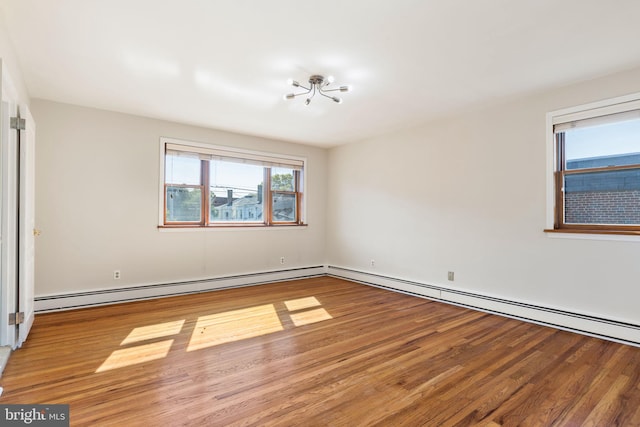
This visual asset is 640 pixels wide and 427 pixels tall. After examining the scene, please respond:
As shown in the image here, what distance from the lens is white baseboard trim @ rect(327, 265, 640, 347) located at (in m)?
3.03

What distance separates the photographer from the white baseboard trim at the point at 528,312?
→ 9.95 feet

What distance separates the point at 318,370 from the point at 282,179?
4.02 metres

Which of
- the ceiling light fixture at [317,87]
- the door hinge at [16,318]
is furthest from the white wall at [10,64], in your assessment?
the ceiling light fixture at [317,87]

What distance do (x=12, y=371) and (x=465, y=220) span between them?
4623 millimetres

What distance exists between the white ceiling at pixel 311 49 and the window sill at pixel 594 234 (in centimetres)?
150

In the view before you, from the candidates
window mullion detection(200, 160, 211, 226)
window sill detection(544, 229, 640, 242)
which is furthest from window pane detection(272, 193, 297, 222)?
window sill detection(544, 229, 640, 242)

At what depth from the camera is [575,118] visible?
3.33 meters

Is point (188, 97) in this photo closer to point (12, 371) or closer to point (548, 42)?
point (12, 371)

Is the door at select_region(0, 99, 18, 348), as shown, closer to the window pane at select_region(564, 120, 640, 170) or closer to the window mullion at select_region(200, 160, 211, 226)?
the window mullion at select_region(200, 160, 211, 226)

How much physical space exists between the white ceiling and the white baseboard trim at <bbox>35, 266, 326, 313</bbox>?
7.75 feet

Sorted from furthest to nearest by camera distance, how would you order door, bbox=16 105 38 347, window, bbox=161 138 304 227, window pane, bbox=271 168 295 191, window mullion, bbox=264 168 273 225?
window pane, bbox=271 168 295 191, window mullion, bbox=264 168 273 225, window, bbox=161 138 304 227, door, bbox=16 105 38 347

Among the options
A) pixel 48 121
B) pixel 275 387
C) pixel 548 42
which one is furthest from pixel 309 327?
pixel 48 121

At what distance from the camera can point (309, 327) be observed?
11.2ft

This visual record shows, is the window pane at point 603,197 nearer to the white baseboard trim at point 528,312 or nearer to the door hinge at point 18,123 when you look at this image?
the white baseboard trim at point 528,312
